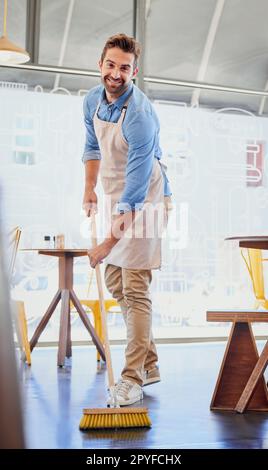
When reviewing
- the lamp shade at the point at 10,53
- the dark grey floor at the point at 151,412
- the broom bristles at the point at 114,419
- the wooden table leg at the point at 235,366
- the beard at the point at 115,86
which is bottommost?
the dark grey floor at the point at 151,412

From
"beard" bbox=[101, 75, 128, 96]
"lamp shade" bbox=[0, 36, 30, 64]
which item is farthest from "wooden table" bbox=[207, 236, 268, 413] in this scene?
"lamp shade" bbox=[0, 36, 30, 64]

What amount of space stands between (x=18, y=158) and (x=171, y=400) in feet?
9.78

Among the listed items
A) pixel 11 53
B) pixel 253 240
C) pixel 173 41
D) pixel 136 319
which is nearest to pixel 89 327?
pixel 136 319

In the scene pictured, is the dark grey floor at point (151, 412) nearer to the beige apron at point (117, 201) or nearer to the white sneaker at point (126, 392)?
the white sneaker at point (126, 392)

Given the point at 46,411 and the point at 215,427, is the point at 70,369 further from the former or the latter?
the point at 215,427

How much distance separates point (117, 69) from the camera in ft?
8.83

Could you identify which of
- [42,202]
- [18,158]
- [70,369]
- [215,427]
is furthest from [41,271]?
[215,427]

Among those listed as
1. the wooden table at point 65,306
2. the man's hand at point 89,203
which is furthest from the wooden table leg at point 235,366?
the wooden table at point 65,306

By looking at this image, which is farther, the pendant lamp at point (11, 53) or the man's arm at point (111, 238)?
the pendant lamp at point (11, 53)

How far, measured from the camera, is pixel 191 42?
19.1 feet

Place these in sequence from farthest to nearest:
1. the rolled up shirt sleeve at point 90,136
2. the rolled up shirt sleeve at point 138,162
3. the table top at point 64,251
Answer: the table top at point 64,251 < the rolled up shirt sleeve at point 90,136 < the rolled up shirt sleeve at point 138,162

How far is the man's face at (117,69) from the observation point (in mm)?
2688

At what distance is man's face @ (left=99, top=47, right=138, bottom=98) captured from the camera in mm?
2688

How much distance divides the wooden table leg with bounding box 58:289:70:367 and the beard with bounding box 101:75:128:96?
6.19 ft
